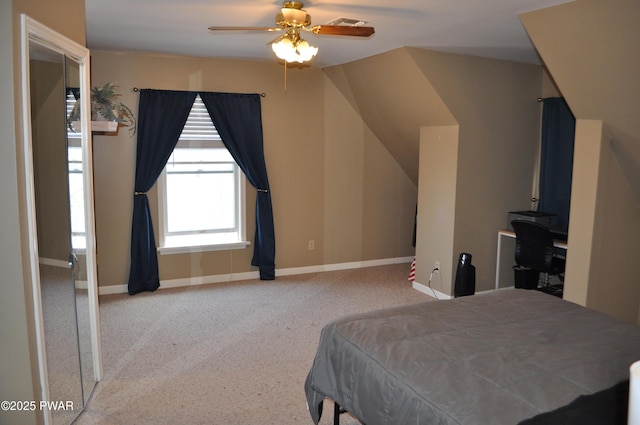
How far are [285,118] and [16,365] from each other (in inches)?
156

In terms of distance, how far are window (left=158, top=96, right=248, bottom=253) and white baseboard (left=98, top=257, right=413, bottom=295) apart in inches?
13.2

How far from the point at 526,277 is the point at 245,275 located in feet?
9.65

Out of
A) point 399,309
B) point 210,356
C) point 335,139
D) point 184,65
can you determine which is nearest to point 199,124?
point 184,65

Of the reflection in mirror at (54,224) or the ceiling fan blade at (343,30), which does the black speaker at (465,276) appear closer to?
the ceiling fan blade at (343,30)

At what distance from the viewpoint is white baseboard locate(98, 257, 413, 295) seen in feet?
17.0

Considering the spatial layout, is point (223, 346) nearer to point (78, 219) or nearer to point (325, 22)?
point (78, 219)

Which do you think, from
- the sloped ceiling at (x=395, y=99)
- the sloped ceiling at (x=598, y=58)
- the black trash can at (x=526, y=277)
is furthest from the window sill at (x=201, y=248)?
the sloped ceiling at (x=598, y=58)

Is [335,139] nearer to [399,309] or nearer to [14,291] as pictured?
[399,309]

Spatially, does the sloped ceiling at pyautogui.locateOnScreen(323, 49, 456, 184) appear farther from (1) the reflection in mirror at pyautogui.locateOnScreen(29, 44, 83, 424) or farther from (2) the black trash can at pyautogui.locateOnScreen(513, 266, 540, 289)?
(1) the reflection in mirror at pyautogui.locateOnScreen(29, 44, 83, 424)

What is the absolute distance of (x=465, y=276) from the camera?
4.74 m

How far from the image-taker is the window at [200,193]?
5.33 m

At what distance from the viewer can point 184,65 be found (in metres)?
5.20

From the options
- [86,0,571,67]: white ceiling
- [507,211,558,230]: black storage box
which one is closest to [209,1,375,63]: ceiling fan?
[86,0,571,67]: white ceiling

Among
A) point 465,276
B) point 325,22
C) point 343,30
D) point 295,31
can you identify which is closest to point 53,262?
point 295,31
